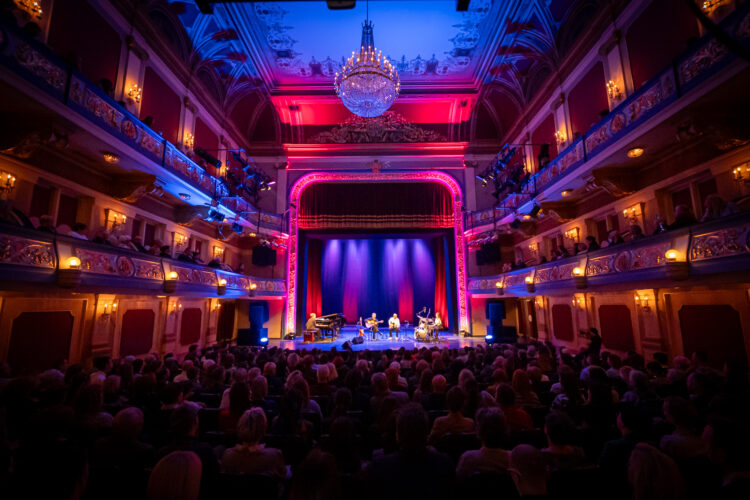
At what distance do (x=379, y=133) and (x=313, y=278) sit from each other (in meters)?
9.09

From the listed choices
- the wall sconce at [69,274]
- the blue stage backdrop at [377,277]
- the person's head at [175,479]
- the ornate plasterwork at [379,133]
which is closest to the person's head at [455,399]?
the person's head at [175,479]

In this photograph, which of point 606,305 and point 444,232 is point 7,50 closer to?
point 606,305

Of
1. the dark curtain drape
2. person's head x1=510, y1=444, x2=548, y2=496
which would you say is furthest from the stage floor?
person's head x1=510, y1=444, x2=548, y2=496

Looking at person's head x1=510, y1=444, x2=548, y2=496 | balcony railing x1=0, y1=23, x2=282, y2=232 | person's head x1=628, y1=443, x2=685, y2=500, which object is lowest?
person's head x1=510, y1=444, x2=548, y2=496

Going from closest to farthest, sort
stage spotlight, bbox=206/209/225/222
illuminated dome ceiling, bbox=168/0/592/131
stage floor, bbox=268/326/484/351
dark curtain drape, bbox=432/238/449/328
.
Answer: illuminated dome ceiling, bbox=168/0/592/131 → stage spotlight, bbox=206/209/225/222 → stage floor, bbox=268/326/484/351 → dark curtain drape, bbox=432/238/449/328

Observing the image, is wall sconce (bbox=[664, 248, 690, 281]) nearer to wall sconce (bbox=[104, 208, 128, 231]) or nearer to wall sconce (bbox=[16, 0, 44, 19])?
wall sconce (bbox=[104, 208, 128, 231])

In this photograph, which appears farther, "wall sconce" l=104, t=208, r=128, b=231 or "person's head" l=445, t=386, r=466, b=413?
"wall sconce" l=104, t=208, r=128, b=231

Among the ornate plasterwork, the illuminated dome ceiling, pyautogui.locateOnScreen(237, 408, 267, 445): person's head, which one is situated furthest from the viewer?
the ornate plasterwork

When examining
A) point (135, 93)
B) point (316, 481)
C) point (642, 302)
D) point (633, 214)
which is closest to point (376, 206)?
point (135, 93)

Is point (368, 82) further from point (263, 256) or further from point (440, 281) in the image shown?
point (440, 281)

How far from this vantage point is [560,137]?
12.8 meters

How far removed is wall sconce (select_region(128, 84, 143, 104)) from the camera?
10208 mm

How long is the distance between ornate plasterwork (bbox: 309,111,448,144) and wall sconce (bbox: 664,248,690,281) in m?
13.3

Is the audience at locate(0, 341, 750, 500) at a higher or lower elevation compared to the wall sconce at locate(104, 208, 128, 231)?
lower
